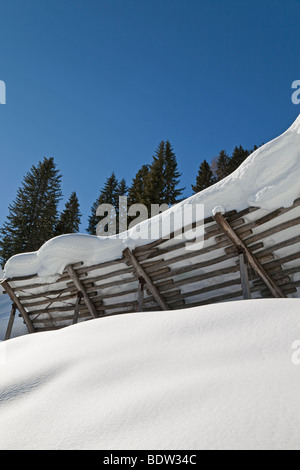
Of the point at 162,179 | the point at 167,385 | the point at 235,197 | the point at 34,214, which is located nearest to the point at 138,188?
the point at 162,179

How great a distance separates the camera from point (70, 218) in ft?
88.6

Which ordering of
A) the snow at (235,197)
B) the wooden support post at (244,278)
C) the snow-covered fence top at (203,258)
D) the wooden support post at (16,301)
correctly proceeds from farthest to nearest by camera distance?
the wooden support post at (16,301)
the wooden support post at (244,278)
the snow-covered fence top at (203,258)
the snow at (235,197)

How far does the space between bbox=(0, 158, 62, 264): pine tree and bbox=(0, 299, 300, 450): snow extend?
73.0 ft

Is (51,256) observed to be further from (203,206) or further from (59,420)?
(59,420)

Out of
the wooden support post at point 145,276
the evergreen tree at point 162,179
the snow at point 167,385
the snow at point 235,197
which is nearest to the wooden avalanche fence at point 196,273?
the wooden support post at point 145,276

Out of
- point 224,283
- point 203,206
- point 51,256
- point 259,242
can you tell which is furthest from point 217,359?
point 51,256

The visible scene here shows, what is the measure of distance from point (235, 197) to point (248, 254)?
4.75ft

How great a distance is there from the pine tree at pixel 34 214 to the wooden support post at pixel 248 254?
2040cm

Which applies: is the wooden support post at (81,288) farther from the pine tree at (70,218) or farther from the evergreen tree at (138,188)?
the pine tree at (70,218)

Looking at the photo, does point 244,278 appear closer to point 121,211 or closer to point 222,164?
point 121,211

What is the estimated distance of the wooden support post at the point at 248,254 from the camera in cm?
579

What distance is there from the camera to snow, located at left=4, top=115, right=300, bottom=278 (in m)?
4.77

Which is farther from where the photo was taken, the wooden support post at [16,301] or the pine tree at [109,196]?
the pine tree at [109,196]

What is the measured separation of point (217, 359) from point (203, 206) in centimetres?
416
